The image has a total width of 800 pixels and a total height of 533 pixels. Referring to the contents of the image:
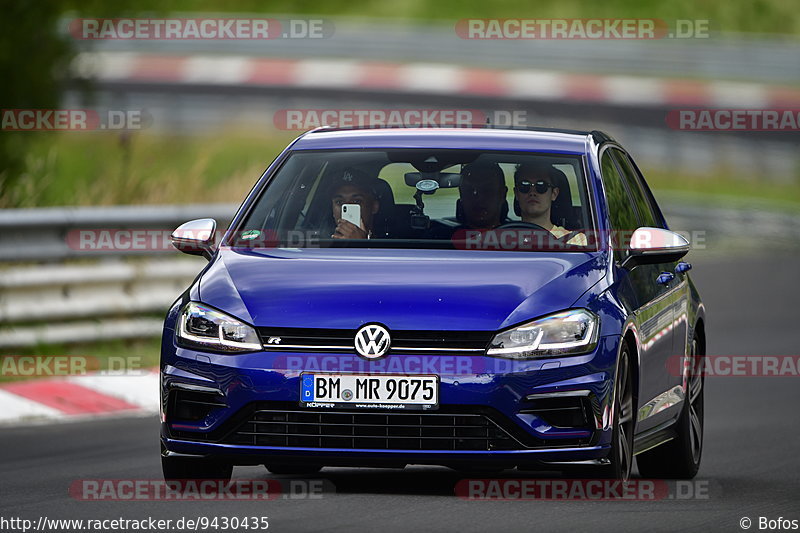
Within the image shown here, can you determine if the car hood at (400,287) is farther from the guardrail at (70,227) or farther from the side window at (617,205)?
the guardrail at (70,227)

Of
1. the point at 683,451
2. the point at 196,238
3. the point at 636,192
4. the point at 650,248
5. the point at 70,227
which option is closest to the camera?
the point at 650,248

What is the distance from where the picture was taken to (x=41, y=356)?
14602 mm

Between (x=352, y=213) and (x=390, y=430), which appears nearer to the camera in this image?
(x=390, y=430)

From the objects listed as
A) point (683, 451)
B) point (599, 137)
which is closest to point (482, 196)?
point (599, 137)

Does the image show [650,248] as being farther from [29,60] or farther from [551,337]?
[29,60]

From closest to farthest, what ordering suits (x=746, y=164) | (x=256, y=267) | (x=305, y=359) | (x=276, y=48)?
(x=305, y=359), (x=256, y=267), (x=746, y=164), (x=276, y=48)

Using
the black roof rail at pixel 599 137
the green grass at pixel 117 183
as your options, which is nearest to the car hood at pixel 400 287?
the black roof rail at pixel 599 137

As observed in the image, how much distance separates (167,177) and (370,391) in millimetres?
11559

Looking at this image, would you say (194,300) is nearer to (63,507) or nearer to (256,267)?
(256,267)

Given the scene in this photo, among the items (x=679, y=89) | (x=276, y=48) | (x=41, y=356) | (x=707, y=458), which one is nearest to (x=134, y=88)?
(x=276, y=48)

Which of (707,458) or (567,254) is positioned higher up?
(567,254)

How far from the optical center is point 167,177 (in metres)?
19.1

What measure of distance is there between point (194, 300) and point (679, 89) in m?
41.4

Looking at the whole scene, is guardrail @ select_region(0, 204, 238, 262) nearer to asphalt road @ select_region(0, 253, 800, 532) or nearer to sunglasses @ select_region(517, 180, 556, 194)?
asphalt road @ select_region(0, 253, 800, 532)
